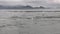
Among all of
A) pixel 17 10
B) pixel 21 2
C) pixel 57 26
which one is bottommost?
pixel 57 26

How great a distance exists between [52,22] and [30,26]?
0.32m

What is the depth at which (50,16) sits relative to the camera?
53.5 inches

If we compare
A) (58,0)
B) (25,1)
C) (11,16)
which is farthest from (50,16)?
(11,16)

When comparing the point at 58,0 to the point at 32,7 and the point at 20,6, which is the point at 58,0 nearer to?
the point at 32,7

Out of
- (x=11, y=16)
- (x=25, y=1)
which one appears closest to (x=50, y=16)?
(x=25, y=1)

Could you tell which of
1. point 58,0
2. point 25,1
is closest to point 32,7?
point 25,1

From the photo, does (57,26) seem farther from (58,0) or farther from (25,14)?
(25,14)

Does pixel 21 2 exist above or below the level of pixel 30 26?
above

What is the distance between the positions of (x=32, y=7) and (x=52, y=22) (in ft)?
1.19

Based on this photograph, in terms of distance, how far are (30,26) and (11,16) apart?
0.31 metres

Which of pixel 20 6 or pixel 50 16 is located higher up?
pixel 20 6

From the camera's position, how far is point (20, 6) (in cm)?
137

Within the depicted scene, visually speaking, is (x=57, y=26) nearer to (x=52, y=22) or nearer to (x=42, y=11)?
(x=52, y=22)

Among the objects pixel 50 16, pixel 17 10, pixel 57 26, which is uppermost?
pixel 17 10
